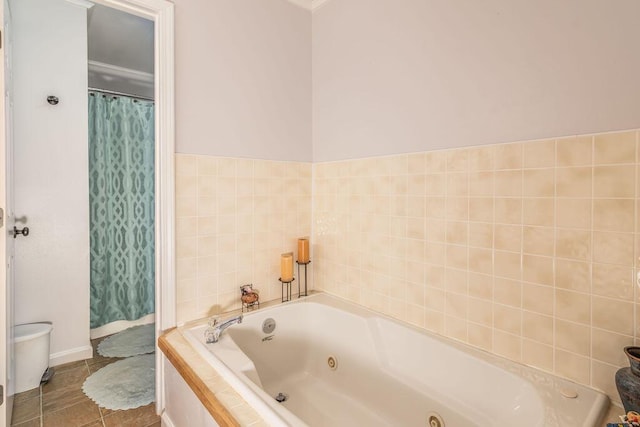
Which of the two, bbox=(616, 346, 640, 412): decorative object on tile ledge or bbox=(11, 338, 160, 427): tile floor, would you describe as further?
bbox=(11, 338, 160, 427): tile floor

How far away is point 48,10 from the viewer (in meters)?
2.18

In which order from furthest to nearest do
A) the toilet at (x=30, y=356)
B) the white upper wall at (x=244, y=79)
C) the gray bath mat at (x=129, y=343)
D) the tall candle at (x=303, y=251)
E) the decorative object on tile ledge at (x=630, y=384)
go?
1. the gray bath mat at (x=129, y=343)
2. the tall candle at (x=303, y=251)
3. the toilet at (x=30, y=356)
4. the white upper wall at (x=244, y=79)
5. the decorative object on tile ledge at (x=630, y=384)

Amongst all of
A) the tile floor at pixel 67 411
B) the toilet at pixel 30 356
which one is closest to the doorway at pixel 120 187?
the toilet at pixel 30 356

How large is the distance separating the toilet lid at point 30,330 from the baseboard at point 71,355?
280 mm

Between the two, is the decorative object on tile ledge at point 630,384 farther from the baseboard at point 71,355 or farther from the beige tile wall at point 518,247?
the baseboard at point 71,355

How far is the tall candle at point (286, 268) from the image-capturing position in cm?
196

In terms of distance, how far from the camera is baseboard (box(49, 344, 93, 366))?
227 centimetres

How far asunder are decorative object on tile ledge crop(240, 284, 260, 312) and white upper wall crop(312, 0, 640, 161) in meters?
0.99

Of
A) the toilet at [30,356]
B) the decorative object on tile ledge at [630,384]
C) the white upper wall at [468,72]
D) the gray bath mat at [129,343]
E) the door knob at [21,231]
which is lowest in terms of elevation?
the gray bath mat at [129,343]

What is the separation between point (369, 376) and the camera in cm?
158

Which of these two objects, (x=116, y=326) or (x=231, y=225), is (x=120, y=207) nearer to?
(x=116, y=326)

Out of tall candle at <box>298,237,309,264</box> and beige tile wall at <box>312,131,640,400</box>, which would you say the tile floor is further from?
beige tile wall at <box>312,131,640,400</box>

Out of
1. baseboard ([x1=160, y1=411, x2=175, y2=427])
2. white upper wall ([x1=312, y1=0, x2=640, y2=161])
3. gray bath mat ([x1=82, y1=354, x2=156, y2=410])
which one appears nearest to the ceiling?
white upper wall ([x1=312, y1=0, x2=640, y2=161])

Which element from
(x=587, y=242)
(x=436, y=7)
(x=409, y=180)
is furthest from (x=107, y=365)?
(x=436, y=7)
